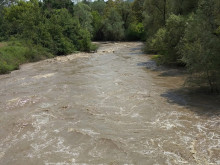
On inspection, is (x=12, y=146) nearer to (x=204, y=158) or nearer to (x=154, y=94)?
(x=204, y=158)

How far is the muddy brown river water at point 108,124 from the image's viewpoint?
827 cm

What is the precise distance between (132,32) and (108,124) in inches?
2224

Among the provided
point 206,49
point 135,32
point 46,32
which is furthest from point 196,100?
point 135,32

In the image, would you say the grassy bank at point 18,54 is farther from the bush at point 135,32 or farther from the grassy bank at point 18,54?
the bush at point 135,32

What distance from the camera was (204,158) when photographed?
25.7 ft

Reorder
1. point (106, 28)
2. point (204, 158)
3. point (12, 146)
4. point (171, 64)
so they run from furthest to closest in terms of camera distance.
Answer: point (106, 28) < point (171, 64) < point (12, 146) < point (204, 158)

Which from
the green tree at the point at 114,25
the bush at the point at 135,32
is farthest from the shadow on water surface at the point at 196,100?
the bush at the point at 135,32

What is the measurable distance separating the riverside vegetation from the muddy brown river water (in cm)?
250

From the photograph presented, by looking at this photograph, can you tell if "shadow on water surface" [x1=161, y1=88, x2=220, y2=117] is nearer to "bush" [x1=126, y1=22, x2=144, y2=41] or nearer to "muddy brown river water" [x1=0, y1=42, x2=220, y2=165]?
"muddy brown river water" [x1=0, y1=42, x2=220, y2=165]

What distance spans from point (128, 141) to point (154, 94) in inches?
257

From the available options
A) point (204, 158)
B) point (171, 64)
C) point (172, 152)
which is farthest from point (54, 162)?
point (171, 64)

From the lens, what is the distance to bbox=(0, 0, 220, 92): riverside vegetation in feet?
45.7

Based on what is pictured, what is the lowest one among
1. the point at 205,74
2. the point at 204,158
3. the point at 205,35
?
the point at 204,158

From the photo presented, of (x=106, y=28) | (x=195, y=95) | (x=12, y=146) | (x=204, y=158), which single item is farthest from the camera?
(x=106, y=28)
